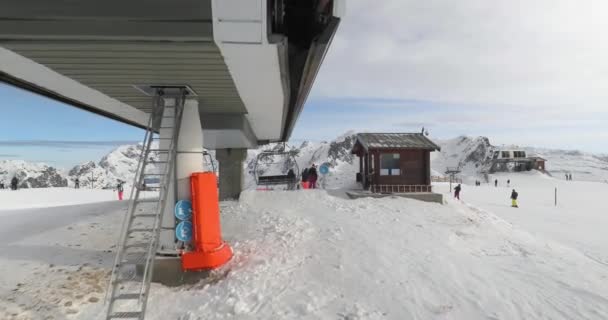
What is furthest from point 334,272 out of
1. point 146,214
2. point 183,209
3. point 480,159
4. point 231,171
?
point 480,159

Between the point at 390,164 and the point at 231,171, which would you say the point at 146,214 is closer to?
the point at 231,171

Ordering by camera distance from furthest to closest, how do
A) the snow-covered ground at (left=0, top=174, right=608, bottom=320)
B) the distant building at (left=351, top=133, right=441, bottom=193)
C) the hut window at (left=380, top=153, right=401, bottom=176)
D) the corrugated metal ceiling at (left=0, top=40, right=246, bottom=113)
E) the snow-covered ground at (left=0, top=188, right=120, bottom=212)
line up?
the snow-covered ground at (left=0, top=188, right=120, bottom=212) → the hut window at (left=380, top=153, right=401, bottom=176) → the distant building at (left=351, top=133, right=441, bottom=193) → the snow-covered ground at (left=0, top=174, right=608, bottom=320) → the corrugated metal ceiling at (left=0, top=40, right=246, bottom=113)

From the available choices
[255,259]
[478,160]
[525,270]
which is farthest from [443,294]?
[478,160]

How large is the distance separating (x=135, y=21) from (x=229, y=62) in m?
1.19

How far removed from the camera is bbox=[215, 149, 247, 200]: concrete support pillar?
16062 mm

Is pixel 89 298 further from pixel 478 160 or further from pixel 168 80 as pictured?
pixel 478 160

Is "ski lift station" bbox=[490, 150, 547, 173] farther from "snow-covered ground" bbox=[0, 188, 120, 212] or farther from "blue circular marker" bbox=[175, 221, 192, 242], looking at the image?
"blue circular marker" bbox=[175, 221, 192, 242]

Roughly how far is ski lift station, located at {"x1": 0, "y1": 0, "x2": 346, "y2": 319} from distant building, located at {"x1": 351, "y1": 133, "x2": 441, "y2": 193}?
421 inches

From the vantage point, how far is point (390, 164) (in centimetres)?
1773

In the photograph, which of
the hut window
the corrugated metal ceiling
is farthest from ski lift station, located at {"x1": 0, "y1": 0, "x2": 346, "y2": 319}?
the hut window

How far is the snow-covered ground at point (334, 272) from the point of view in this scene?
5.14 metres

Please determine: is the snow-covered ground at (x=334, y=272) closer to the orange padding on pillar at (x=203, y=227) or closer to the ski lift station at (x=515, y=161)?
the orange padding on pillar at (x=203, y=227)

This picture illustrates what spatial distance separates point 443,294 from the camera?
5598 mm

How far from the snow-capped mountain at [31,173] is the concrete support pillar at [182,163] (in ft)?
534
